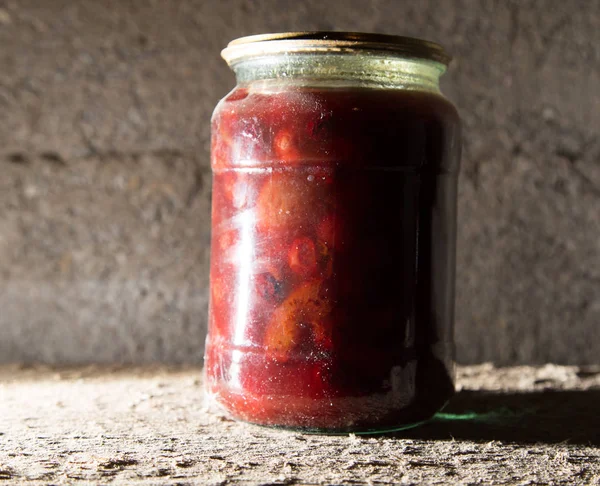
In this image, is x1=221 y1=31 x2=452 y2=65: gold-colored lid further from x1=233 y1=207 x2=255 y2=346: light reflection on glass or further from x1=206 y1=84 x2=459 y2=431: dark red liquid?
x1=233 y1=207 x2=255 y2=346: light reflection on glass

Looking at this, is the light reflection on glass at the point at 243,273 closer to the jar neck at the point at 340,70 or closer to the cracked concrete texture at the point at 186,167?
the jar neck at the point at 340,70

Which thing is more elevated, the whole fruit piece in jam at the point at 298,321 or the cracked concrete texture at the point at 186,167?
the cracked concrete texture at the point at 186,167

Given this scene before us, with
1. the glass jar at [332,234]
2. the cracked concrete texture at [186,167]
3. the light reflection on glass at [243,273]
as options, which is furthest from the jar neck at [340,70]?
the cracked concrete texture at [186,167]

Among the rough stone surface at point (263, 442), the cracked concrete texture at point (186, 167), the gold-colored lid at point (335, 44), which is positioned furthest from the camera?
the cracked concrete texture at point (186, 167)

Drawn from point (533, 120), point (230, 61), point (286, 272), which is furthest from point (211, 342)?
point (533, 120)

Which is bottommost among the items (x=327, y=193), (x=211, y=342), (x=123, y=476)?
(x=123, y=476)

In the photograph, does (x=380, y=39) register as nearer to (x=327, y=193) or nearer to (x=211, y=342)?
(x=327, y=193)

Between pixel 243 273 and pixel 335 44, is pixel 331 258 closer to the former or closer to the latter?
pixel 243 273
